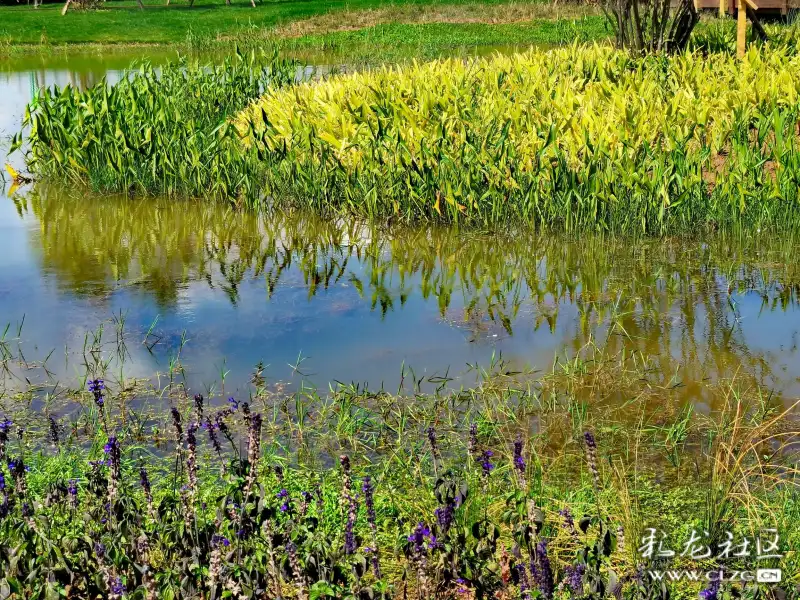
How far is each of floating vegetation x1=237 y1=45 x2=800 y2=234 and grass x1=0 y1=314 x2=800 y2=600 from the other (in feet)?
7.90

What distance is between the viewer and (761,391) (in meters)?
4.79

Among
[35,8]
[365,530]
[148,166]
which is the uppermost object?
[35,8]

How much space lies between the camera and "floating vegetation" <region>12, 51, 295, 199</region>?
9094mm

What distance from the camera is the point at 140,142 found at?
9.34m

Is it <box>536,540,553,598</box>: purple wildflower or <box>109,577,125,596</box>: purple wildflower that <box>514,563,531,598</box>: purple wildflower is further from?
<box>109,577,125,596</box>: purple wildflower

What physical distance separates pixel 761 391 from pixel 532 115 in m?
4.63

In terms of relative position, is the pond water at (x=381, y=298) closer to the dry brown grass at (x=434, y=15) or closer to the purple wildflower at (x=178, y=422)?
the purple wildflower at (x=178, y=422)

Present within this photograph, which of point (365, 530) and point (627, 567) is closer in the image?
point (627, 567)

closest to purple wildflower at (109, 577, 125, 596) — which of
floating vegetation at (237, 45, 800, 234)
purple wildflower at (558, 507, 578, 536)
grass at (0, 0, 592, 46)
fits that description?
purple wildflower at (558, 507, 578, 536)

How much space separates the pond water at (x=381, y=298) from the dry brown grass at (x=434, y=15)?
2198cm

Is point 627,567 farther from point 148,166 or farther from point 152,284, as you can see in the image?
point 148,166

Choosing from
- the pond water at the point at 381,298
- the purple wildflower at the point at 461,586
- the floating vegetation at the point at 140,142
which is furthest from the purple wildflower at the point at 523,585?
the floating vegetation at the point at 140,142

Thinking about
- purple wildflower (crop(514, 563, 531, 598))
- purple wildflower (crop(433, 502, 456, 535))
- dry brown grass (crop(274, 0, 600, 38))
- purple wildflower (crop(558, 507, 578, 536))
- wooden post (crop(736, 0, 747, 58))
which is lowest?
purple wildflower (crop(514, 563, 531, 598))

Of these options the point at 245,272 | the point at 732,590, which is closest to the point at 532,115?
the point at 245,272
